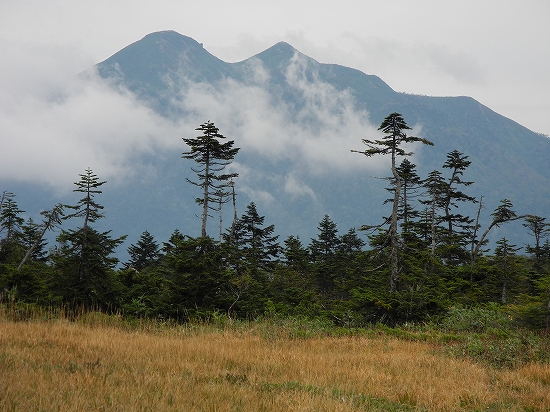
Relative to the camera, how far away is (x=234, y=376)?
555 cm

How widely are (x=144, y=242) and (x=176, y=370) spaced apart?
4496cm

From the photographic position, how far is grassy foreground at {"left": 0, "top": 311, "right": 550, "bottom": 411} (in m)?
4.20

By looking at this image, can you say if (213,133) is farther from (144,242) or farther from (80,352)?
(144,242)

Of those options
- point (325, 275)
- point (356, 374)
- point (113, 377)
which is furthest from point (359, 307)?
point (325, 275)

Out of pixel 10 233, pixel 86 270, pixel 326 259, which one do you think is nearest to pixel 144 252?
pixel 10 233

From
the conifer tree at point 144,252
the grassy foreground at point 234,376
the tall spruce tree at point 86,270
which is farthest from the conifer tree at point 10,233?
the grassy foreground at point 234,376

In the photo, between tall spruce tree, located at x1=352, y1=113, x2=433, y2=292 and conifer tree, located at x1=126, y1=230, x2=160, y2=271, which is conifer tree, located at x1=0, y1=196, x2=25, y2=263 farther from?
tall spruce tree, located at x1=352, y1=113, x2=433, y2=292

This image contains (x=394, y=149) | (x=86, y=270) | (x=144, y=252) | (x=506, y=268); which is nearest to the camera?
(x=86, y=270)

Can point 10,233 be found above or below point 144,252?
above

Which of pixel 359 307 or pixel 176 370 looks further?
pixel 359 307

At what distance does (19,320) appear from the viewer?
9125 mm

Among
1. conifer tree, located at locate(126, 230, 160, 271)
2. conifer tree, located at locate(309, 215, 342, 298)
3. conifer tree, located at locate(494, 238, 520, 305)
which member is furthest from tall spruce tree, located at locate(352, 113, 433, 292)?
conifer tree, located at locate(126, 230, 160, 271)

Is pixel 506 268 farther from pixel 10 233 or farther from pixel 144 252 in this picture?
pixel 10 233

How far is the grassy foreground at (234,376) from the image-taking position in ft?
13.8
